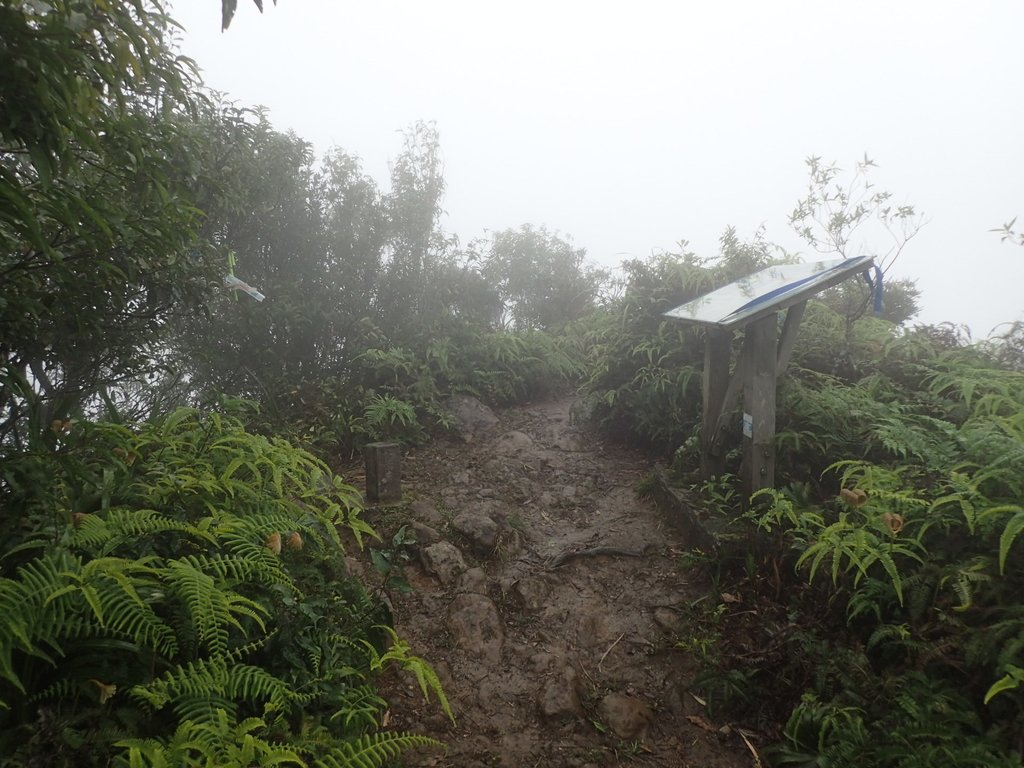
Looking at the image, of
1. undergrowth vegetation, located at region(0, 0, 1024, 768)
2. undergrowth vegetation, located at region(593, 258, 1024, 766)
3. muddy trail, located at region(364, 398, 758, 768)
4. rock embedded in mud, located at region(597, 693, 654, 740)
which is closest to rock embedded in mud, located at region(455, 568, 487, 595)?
muddy trail, located at region(364, 398, 758, 768)

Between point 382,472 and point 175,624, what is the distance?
8.07 ft

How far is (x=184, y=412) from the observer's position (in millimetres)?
3732

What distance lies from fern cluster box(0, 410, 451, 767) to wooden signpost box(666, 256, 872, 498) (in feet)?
9.11

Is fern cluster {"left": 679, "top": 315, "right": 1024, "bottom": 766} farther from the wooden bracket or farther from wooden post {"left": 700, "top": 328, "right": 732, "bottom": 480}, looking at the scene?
wooden post {"left": 700, "top": 328, "right": 732, "bottom": 480}

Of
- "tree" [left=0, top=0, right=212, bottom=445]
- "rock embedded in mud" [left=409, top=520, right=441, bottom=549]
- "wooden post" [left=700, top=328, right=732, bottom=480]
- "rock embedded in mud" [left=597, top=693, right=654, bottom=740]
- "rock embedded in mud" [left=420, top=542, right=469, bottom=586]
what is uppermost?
"tree" [left=0, top=0, right=212, bottom=445]

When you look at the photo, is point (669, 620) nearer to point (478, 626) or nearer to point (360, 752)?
point (478, 626)

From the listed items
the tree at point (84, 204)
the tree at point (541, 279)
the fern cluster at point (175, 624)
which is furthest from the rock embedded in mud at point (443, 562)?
the tree at point (541, 279)

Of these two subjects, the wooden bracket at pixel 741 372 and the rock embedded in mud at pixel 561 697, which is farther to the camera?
the wooden bracket at pixel 741 372

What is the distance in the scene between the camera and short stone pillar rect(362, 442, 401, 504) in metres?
4.56

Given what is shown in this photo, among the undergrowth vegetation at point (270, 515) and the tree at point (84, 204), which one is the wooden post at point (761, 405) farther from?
the tree at point (84, 204)

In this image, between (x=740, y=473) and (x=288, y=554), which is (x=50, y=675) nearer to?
(x=288, y=554)

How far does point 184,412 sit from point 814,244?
6.61 metres

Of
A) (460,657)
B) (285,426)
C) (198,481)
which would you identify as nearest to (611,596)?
(460,657)

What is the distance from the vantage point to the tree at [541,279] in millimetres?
11438
